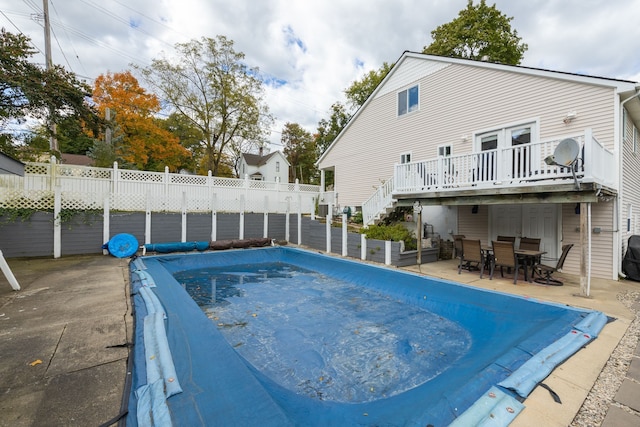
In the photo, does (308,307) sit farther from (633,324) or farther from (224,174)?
(224,174)

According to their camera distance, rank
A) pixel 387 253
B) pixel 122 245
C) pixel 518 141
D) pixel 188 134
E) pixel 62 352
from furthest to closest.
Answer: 1. pixel 188 134
2. pixel 122 245
3. pixel 387 253
4. pixel 518 141
5. pixel 62 352

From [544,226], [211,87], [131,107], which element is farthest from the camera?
[211,87]

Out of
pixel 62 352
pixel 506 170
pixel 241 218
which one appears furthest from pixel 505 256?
pixel 241 218

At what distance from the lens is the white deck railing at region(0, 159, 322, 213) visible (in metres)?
9.09

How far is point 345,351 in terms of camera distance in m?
4.12

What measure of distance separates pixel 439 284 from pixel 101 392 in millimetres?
6205

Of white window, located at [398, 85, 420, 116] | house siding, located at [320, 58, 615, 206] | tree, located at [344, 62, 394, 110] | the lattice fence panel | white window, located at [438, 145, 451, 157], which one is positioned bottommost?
the lattice fence panel

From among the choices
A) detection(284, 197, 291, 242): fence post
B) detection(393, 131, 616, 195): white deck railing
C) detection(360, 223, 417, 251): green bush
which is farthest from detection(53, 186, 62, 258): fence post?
detection(393, 131, 616, 195): white deck railing

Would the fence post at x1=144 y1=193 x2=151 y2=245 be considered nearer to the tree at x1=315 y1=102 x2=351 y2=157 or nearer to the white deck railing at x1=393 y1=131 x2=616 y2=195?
the white deck railing at x1=393 y1=131 x2=616 y2=195

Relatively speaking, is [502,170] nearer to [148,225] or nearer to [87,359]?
[87,359]

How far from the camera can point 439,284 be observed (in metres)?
6.26

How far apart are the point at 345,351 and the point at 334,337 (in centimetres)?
49

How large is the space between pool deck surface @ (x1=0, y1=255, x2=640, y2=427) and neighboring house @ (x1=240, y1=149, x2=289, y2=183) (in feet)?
100

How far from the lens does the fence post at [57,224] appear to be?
901 centimetres
